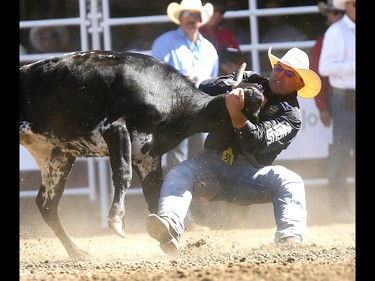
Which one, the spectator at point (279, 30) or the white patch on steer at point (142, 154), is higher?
the spectator at point (279, 30)

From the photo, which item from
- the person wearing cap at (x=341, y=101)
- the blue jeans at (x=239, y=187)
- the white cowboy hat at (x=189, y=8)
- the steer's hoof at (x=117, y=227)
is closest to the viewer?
the steer's hoof at (x=117, y=227)

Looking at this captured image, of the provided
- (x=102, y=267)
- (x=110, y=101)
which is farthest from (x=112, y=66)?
(x=102, y=267)

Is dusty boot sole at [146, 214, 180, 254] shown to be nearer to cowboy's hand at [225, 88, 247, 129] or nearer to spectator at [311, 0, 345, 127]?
cowboy's hand at [225, 88, 247, 129]

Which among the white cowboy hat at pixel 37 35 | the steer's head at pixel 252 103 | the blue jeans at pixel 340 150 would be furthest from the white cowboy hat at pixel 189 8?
the steer's head at pixel 252 103

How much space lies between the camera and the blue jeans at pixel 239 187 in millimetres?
6578

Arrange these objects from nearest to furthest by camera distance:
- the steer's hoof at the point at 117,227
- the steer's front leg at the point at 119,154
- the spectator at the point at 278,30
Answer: the steer's hoof at the point at 117,227 < the steer's front leg at the point at 119,154 < the spectator at the point at 278,30

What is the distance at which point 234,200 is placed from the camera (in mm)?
6965

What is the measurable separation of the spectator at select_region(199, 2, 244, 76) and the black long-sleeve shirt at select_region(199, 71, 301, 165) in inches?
77.2

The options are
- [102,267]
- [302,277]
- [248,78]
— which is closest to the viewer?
[302,277]

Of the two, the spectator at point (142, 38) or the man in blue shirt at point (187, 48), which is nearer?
the man in blue shirt at point (187, 48)

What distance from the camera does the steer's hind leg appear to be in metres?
7.24

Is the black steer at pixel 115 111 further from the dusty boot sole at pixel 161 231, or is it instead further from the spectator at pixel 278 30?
the spectator at pixel 278 30
